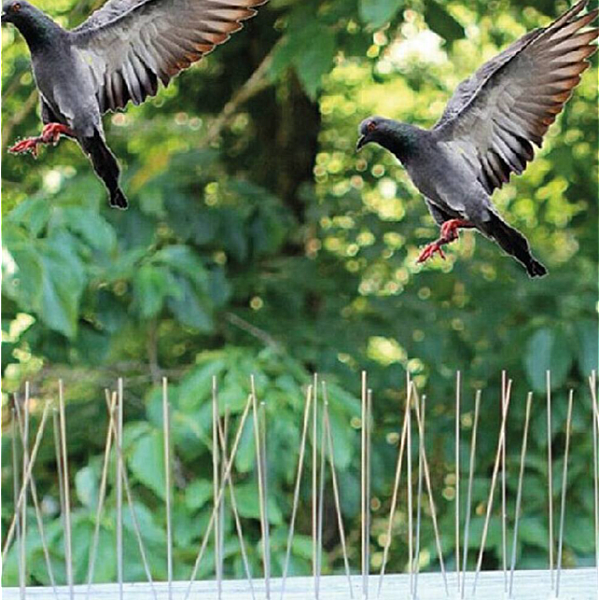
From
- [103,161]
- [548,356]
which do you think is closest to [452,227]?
[103,161]

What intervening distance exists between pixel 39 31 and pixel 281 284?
46.3 inches

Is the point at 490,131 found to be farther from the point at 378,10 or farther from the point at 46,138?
the point at 378,10

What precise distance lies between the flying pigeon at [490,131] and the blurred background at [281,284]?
2.11 ft

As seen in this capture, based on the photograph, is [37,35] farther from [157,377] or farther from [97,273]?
[157,377]

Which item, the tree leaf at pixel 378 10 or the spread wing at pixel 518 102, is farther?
the tree leaf at pixel 378 10

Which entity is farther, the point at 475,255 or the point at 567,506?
the point at 475,255

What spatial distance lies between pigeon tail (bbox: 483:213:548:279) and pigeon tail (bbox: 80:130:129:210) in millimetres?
196

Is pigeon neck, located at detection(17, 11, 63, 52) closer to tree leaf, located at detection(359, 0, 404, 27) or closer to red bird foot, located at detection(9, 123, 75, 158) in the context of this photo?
red bird foot, located at detection(9, 123, 75, 158)

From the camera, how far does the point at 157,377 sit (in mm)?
1843

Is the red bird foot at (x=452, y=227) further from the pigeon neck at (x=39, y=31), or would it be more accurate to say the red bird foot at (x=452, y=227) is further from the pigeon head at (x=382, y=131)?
the pigeon neck at (x=39, y=31)

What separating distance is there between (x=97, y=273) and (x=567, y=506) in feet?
2.13

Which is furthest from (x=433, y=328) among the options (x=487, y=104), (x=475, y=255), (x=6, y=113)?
(x=487, y=104)

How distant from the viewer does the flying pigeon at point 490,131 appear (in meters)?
0.78

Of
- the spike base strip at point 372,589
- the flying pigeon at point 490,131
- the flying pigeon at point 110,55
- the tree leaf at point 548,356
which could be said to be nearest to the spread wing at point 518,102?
the flying pigeon at point 490,131
